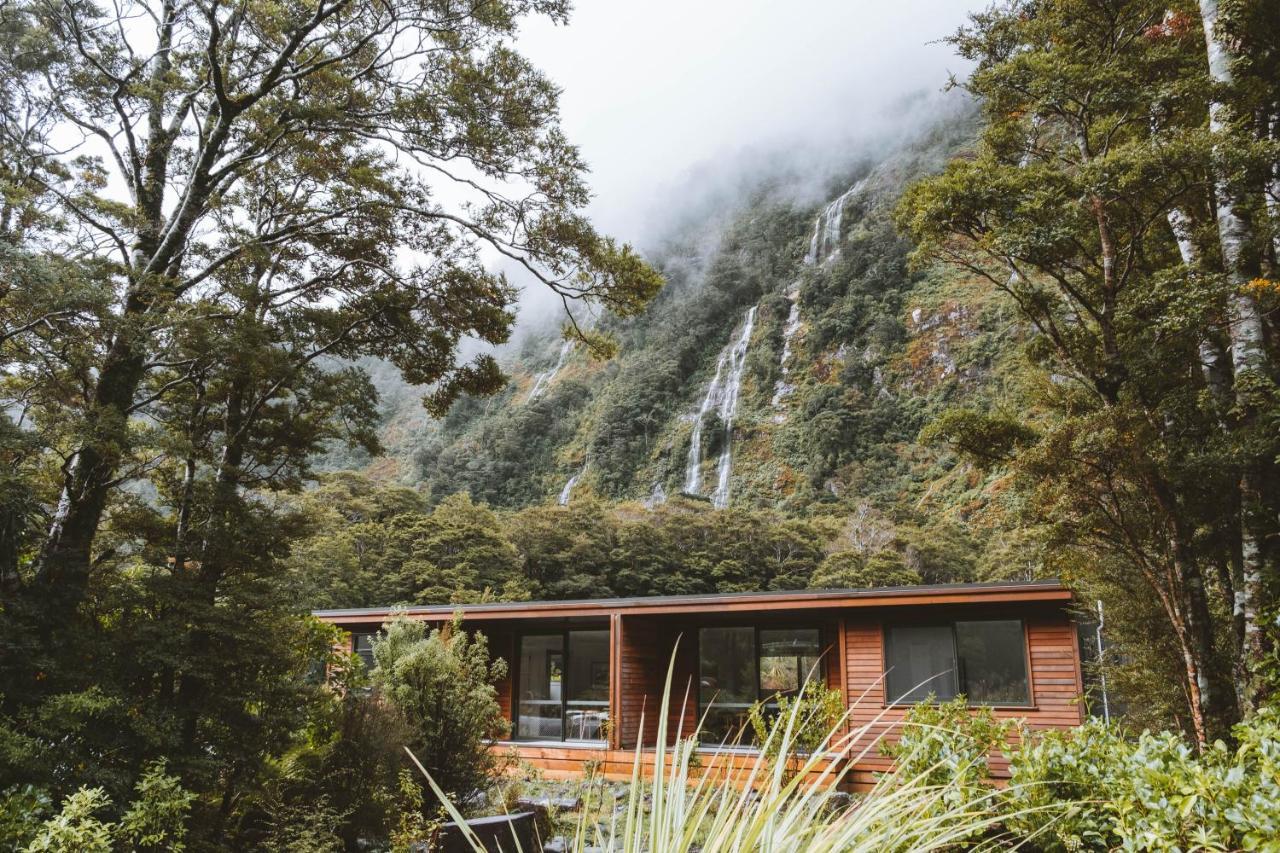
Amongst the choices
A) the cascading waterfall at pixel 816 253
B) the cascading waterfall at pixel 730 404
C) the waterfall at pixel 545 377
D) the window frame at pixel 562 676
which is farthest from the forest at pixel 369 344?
the waterfall at pixel 545 377

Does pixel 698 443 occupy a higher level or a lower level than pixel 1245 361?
higher

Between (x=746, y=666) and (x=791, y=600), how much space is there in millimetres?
2479

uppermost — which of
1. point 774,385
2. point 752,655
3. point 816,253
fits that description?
point 816,253

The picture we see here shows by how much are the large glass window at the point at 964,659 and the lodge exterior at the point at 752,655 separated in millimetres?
14

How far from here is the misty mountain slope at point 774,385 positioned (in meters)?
40.3

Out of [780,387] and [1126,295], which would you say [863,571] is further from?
[780,387]

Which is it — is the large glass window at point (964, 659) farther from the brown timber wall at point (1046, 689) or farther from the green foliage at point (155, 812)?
the green foliage at point (155, 812)

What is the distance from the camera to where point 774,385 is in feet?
158

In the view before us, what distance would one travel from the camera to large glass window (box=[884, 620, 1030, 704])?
10359 mm

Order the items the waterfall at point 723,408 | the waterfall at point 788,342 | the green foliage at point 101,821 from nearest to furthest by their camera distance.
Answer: the green foliage at point 101,821 → the waterfall at point 723,408 → the waterfall at point 788,342

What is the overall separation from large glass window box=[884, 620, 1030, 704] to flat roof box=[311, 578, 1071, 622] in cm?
63

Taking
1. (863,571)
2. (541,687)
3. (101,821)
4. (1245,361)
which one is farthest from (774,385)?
(101,821)

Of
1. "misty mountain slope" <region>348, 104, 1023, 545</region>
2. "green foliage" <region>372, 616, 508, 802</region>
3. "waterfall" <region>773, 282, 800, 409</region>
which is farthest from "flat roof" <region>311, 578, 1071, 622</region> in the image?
"waterfall" <region>773, 282, 800, 409</region>

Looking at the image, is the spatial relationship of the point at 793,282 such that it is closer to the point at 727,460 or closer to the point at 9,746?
the point at 727,460
